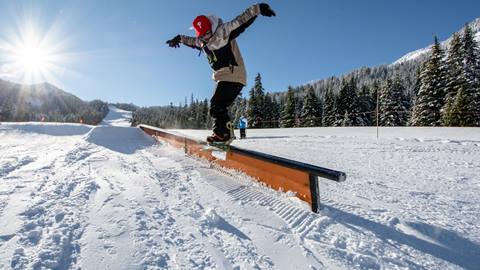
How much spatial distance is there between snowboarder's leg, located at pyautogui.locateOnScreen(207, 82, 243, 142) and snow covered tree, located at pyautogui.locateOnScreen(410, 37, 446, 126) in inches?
1302

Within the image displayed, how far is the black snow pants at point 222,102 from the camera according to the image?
15.7ft

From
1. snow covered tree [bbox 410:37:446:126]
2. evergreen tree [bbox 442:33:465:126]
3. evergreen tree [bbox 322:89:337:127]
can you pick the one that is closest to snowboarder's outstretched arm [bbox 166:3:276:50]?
evergreen tree [bbox 442:33:465:126]

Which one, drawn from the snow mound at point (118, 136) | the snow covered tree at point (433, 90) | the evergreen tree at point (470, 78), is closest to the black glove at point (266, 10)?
the snow mound at point (118, 136)

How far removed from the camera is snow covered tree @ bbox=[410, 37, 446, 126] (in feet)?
103

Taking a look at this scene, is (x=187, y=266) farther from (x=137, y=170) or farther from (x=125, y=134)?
(x=125, y=134)

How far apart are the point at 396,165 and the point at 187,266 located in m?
5.64

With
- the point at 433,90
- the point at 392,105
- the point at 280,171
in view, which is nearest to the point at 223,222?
the point at 280,171

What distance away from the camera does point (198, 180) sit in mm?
4660

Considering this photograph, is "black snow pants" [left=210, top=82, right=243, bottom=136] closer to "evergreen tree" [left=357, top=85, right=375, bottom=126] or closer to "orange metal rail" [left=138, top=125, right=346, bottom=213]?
"orange metal rail" [left=138, top=125, right=346, bottom=213]

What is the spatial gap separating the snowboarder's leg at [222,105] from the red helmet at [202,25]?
84 centimetres

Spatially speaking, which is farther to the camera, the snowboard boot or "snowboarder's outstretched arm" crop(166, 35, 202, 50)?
the snowboard boot

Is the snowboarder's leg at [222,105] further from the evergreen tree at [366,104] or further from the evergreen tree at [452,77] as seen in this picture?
the evergreen tree at [366,104]

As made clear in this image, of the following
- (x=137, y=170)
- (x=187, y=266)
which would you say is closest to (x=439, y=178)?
(x=187, y=266)

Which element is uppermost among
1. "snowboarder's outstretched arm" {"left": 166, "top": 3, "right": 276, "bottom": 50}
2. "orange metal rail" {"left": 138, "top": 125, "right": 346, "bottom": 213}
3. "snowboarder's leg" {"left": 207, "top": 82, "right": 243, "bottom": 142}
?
"snowboarder's outstretched arm" {"left": 166, "top": 3, "right": 276, "bottom": 50}
